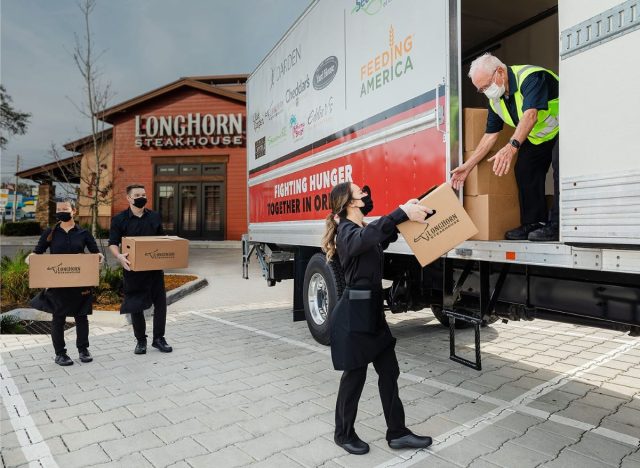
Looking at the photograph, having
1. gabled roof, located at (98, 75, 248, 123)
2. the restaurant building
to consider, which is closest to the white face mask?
the restaurant building

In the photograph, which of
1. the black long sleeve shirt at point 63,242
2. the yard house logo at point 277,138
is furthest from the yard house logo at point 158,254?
the yard house logo at point 277,138

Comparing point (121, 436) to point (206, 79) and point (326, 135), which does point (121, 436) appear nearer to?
point (326, 135)

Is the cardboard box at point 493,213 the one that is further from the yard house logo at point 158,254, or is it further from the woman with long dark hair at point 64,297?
the woman with long dark hair at point 64,297

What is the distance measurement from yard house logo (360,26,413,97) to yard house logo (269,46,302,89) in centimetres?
174

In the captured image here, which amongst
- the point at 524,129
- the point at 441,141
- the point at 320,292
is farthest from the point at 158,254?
the point at 524,129

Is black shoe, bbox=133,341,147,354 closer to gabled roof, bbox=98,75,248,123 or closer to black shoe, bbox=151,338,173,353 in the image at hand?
black shoe, bbox=151,338,173,353

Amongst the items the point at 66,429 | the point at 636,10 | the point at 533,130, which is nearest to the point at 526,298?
the point at 533,130

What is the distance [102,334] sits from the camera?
648cm

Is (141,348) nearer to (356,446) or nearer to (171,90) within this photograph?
(356,446)

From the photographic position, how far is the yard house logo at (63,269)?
488cm

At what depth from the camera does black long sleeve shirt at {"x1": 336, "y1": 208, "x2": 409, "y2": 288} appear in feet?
9.32

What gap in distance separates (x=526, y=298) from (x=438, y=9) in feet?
7.15

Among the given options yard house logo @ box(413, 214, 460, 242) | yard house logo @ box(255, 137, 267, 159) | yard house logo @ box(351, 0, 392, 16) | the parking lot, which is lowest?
the parking lot

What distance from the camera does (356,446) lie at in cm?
305
